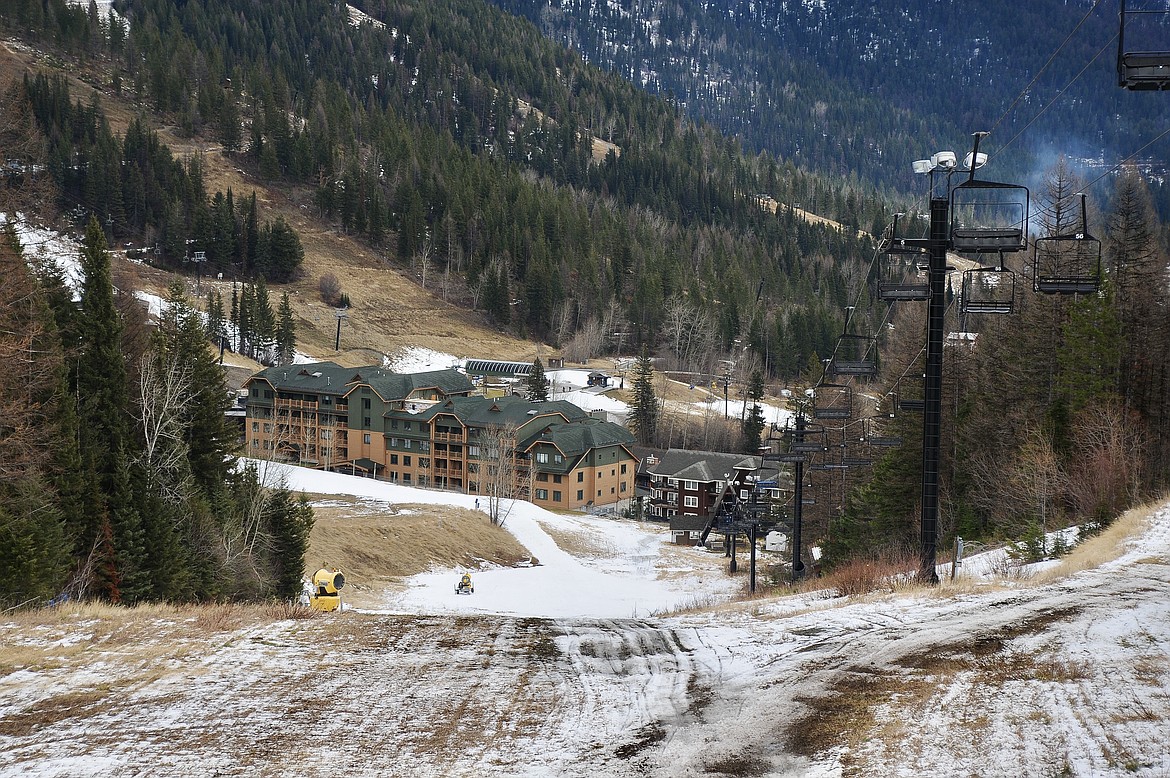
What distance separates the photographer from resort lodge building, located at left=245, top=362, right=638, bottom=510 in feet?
240

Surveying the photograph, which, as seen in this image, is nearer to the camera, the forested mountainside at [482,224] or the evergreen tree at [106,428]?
the evergreen tree at [106,428]

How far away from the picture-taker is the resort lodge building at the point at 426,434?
2881 inches

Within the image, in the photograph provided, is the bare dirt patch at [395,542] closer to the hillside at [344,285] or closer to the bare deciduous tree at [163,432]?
the bare deciduous tree at [163,432]

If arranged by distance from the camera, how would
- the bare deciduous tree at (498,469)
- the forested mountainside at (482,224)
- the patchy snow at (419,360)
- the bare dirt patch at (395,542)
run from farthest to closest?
1. the forested mountainside at (482,224)
2. the patchy snow at (419,360)
3. the bare deciduous tree at (498,469)
4. the bare dirt patch at (395,542)

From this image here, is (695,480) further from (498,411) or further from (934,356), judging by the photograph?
(934,356)

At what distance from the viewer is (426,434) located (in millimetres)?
78625

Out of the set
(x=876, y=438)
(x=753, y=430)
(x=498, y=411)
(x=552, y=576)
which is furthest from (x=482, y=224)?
(x=876, y=438)

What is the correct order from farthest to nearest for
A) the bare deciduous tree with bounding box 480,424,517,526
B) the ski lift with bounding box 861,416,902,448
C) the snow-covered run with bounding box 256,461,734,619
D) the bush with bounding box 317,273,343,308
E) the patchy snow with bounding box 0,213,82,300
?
the bush with bounding box 317,273,343,308
the bare deciduous tree with bounding box 480,424,517,526
the snow-covered run with bounding box 256,461,734,619
the ski lift with bounding box 861,416,902,448
the patchy snow with bounding box 0,213,82,300

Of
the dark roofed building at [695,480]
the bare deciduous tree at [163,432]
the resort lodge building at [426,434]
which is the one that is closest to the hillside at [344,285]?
the resort lodge building at [426,434]

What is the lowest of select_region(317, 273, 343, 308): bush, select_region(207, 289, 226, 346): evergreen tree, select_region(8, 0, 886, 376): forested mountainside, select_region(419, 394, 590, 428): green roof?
select_region(419, 394, 590, 428): green roof

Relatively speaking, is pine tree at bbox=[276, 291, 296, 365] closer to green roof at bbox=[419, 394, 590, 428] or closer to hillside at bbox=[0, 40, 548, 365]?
hillside at bbox=[0, 40, 548, 365]

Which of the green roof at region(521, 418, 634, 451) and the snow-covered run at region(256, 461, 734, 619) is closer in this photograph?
the snow-covered run at region(256, 461, 734, 619)

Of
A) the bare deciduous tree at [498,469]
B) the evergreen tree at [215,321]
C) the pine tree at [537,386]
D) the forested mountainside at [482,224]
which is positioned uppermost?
the forested mountainside at [482,224]

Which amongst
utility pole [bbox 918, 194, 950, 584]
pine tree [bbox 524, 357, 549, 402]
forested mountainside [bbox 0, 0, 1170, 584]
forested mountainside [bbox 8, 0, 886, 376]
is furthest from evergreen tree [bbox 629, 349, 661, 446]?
utility pole [bbox 918, 194, 950, 584]
